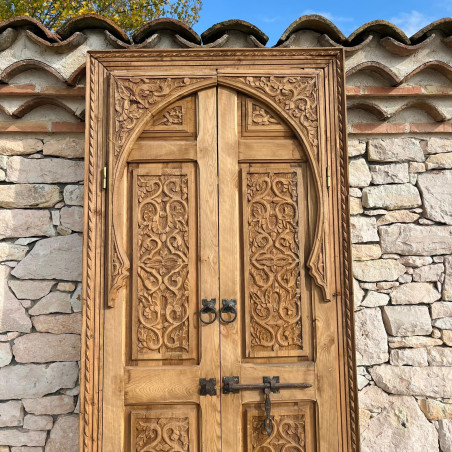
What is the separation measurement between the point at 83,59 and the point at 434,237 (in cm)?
267

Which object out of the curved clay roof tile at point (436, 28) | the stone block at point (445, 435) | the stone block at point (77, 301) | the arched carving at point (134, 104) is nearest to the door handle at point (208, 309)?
the arched carving at point (134, 104)

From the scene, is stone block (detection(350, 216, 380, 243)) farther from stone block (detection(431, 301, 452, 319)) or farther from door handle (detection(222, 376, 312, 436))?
door handle (detection(222, 376, 312, 436))

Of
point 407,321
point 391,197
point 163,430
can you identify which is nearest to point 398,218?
point 391,197

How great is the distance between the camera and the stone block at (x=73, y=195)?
3131mm

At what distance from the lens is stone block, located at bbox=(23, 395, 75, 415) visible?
2.96m

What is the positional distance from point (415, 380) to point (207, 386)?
1.47 m

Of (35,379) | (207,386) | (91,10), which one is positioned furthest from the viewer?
(91,10)

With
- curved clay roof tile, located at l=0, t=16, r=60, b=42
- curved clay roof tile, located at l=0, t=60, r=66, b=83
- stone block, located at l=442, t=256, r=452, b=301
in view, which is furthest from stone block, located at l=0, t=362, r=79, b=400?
stone block, located at l=442, t=256, r=452, b=301

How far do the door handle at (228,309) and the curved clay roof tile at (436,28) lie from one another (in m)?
2.09

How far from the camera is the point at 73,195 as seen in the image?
3137mm

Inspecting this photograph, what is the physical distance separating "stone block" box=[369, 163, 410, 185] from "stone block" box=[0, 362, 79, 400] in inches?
96.4

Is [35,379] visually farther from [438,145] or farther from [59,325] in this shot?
[438,145]

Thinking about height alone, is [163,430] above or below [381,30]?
below

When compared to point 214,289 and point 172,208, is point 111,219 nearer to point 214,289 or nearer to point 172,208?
point 172,208
